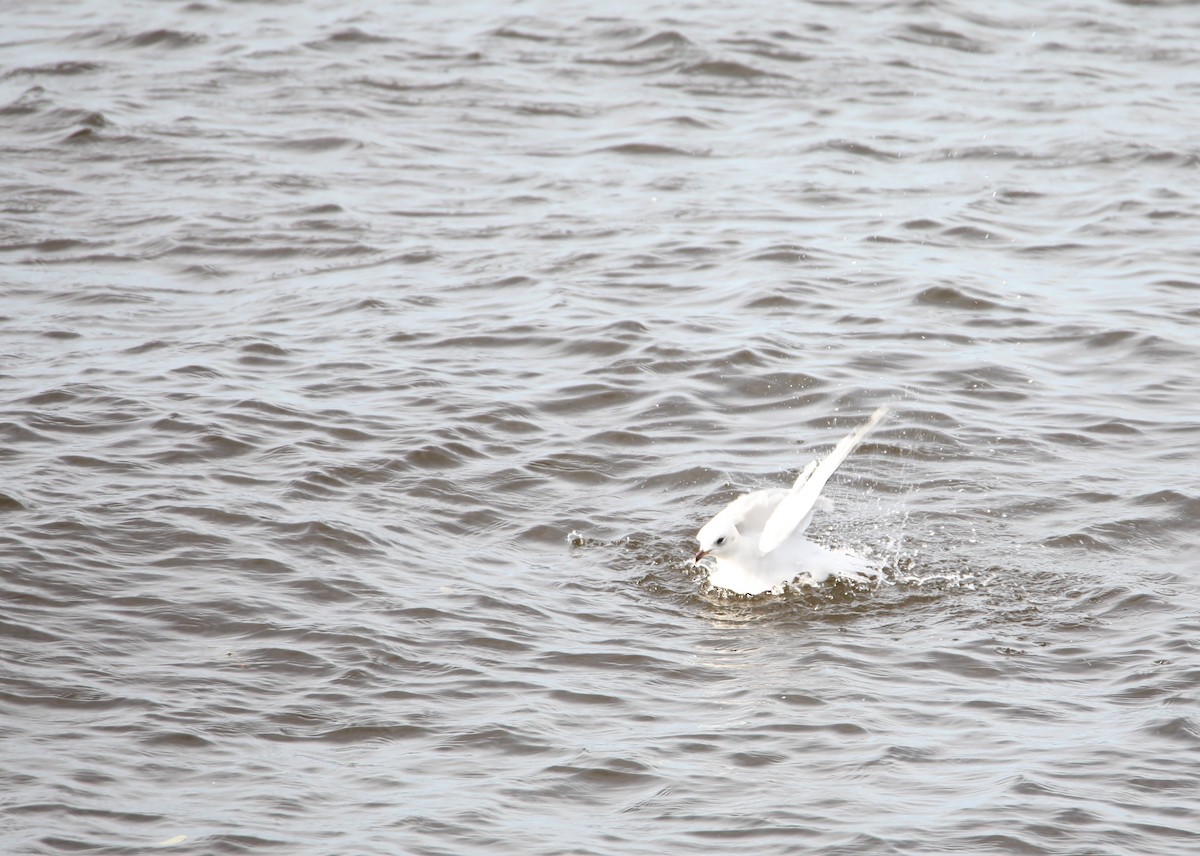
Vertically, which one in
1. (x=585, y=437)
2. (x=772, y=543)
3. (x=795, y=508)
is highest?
(x=795, y=508)

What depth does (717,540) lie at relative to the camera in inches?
256

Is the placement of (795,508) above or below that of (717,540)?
above

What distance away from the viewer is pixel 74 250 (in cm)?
1022

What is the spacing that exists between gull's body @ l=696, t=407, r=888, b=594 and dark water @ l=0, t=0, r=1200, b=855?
5.7 inches

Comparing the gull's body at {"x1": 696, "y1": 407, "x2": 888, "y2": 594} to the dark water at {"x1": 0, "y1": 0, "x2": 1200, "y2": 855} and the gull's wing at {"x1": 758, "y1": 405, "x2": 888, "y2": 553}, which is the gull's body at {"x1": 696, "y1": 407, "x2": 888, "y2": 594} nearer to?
the gull's wing at {"x1": 758, "y1": 405, "x2": 888, "y2": 553}

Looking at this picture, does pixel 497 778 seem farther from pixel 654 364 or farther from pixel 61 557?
pixel 654 364

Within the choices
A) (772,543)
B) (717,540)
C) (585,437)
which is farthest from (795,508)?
(585,437)

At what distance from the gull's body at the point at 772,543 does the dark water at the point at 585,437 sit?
0.14 metres

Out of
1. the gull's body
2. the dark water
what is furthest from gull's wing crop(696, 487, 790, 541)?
the dark water

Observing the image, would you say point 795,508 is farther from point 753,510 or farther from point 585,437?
point 585,437

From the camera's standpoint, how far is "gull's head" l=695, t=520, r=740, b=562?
6504mm

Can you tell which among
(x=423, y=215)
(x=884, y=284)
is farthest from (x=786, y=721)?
(x=423, y=215)

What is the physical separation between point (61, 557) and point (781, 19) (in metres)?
11.0

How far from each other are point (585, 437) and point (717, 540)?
1718 millimetres
